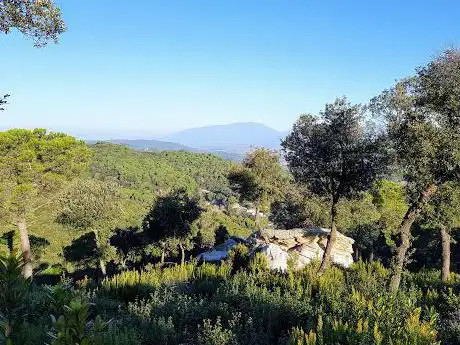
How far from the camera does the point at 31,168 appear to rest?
2633 cm

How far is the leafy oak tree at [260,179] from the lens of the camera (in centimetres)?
3744

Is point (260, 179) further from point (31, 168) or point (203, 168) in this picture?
point (203, 168)

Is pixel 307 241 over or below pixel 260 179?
below

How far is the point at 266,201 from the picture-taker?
38.1 meters

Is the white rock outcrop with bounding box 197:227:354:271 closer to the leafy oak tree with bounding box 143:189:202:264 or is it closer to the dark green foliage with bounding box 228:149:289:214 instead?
the leafy oak tree with bounding box 143:189:202:264

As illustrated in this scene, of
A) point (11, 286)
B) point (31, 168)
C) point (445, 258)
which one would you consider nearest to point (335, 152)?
point (445, 258)

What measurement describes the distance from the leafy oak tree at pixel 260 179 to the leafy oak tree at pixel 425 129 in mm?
25014

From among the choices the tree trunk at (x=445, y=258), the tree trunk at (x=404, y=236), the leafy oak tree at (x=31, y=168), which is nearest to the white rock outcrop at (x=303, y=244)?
the tree trunk at (x=445, y=258)

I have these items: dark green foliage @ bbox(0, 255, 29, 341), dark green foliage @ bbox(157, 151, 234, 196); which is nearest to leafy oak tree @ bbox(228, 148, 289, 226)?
dark green foliage @ bbox(0, 255, 29, 341)

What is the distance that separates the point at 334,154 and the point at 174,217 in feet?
50.2

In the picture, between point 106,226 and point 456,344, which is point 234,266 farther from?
point 106,226

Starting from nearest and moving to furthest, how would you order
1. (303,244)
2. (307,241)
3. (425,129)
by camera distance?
(425,129) < (303,244) < (307,241)

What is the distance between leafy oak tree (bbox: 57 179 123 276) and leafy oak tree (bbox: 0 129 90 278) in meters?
1.18

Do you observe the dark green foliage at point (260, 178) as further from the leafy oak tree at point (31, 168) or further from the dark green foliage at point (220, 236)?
the leafy oak tree at point (31, 168)
